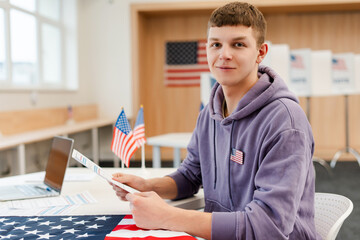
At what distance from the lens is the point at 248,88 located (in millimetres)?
1343

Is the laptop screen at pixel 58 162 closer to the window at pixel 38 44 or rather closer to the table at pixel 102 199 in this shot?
the table at pixel 102 199

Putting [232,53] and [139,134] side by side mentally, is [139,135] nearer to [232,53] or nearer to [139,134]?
[139,134]

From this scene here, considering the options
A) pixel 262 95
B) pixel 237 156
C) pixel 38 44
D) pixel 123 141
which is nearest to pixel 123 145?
pixel 123 141

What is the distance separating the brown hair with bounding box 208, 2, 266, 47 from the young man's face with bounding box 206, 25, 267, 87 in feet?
0.05

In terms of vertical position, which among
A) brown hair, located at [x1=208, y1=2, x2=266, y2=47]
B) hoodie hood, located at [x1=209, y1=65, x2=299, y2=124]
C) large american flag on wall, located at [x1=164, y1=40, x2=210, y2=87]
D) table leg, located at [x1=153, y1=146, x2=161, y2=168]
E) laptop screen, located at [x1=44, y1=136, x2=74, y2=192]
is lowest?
table leg, located at [x1=153, y1=146, x2=161, y2=168]

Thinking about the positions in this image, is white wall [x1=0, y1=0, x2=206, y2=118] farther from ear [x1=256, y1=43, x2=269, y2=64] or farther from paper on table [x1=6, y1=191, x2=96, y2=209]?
ear [x1=256, y1=43, x2=269, y2=64]

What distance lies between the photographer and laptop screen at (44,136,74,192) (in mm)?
1683

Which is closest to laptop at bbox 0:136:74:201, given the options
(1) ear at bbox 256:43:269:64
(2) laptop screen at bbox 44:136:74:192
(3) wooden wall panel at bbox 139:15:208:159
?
(2) laptop screen at bbox 44:136:74:192

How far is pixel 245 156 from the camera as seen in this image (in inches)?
49.3

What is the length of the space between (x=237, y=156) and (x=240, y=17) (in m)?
0.42

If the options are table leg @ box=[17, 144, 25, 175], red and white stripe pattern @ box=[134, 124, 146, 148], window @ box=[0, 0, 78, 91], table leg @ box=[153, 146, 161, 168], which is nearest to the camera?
red and white stripe pattern @ box=[134, 124, 146, 148]

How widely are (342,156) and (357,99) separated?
37.2 inches

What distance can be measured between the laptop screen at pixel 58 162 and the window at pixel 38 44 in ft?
9.51

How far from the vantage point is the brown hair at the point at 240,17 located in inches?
48.9
